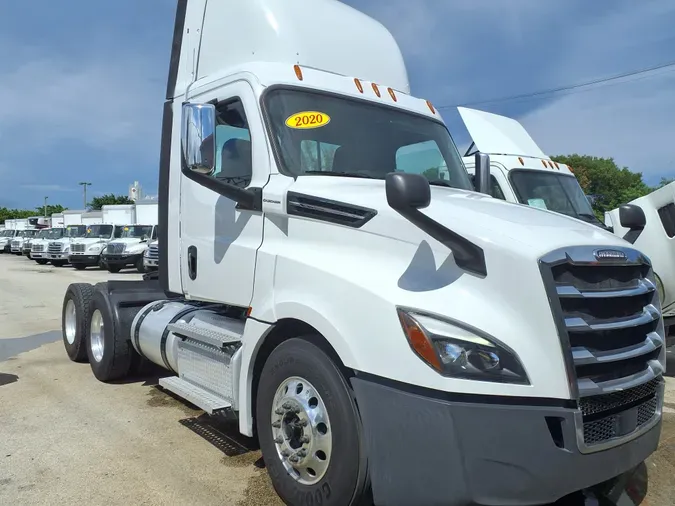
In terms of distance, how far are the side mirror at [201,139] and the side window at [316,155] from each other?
61 cm

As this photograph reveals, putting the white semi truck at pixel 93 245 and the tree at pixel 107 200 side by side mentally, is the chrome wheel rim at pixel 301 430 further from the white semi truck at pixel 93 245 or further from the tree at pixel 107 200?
the tree at pixel 107 200

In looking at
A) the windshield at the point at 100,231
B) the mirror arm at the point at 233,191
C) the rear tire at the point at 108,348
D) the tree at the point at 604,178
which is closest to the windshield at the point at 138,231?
the windshield at the point at 100,231

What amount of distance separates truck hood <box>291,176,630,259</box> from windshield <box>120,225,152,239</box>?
2224 centimetres

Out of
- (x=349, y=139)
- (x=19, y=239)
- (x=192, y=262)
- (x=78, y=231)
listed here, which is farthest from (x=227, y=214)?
(x=19, y=239)

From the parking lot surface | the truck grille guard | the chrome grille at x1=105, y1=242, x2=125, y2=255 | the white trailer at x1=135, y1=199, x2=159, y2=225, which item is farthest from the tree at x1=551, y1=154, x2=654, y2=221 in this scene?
the truck grille guard

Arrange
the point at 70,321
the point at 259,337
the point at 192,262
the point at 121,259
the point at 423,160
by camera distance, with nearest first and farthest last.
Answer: the point at 259,337
the point at 423,160
the point at 192,262
the point at 70,321
the point at 121,259

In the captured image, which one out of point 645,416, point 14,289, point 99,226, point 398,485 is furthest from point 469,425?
point 99,226

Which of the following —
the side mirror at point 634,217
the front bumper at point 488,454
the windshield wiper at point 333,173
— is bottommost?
the front bumper at point 488,454

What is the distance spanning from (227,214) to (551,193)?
6.61m

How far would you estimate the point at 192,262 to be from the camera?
4754 millimetres

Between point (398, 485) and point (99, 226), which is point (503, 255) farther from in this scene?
point (99, 226)

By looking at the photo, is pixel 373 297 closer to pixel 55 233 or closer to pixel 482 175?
pixel 482 175

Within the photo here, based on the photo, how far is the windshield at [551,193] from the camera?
356 inches

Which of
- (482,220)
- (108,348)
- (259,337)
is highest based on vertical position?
(482,220)
